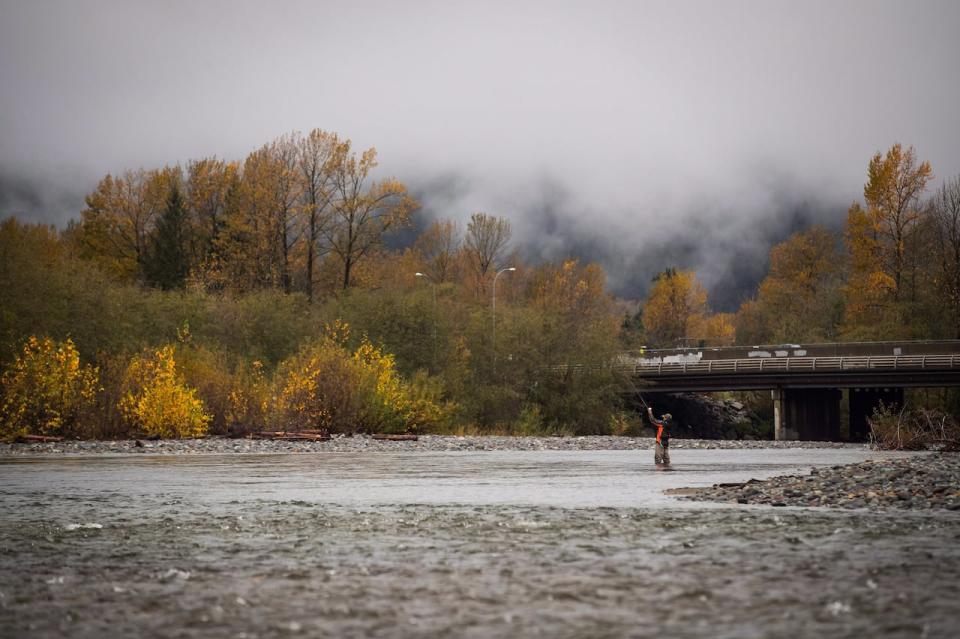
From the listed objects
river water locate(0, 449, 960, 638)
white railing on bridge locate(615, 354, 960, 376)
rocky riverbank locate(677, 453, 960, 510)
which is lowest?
river water locate(0, 449, 960, 638)

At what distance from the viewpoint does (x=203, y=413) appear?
50.7 m

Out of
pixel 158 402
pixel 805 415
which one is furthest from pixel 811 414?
Answer: pixel 158 402

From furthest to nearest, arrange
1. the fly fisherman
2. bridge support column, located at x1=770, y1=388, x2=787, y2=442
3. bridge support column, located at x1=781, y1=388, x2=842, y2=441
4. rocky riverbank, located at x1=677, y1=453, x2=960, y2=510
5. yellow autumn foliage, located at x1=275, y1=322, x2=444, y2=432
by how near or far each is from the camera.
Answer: bridge support column, located at x1=781, y1=388, x2=842, y2=441
bridge support column, located at x1=770, y1=388, x2=787, y2=442
yellow autumn foliage, located at x1=275, y1=322, x2=444, y2=432
the fly fisherman
rocky riverbank, located at x1=677, y1=453, x2=960, y2=510

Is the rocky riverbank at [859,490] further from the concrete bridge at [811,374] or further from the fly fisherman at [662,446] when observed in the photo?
the concrete bridge at [811,374]

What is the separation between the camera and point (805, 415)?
94.1 meters

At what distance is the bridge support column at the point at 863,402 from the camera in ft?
316

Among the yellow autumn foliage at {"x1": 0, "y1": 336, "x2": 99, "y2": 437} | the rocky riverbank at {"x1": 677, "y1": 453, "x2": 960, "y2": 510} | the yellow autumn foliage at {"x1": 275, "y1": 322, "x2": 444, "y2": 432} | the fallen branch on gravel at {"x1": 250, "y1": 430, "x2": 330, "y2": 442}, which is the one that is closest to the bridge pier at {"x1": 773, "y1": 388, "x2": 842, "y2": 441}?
the yellow autumn foliage at {"x1": 275, "y1": 322, "x2": 444, "y2": 432}

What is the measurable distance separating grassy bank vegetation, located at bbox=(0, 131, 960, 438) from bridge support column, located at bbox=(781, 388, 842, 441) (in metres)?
6.56

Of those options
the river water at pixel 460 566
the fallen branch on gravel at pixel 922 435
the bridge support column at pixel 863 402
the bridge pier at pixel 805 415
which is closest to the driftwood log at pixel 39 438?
the river water at pixel 460 566

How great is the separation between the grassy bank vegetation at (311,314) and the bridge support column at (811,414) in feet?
21.5

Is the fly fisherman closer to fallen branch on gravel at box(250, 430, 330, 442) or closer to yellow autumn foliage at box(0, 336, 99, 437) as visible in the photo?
fallen branch on gravel at box(250, 430, 330, 442)

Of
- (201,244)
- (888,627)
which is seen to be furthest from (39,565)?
(201,244)

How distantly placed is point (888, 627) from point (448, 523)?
883 centimetres

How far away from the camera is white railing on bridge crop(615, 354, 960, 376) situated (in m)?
78.0
